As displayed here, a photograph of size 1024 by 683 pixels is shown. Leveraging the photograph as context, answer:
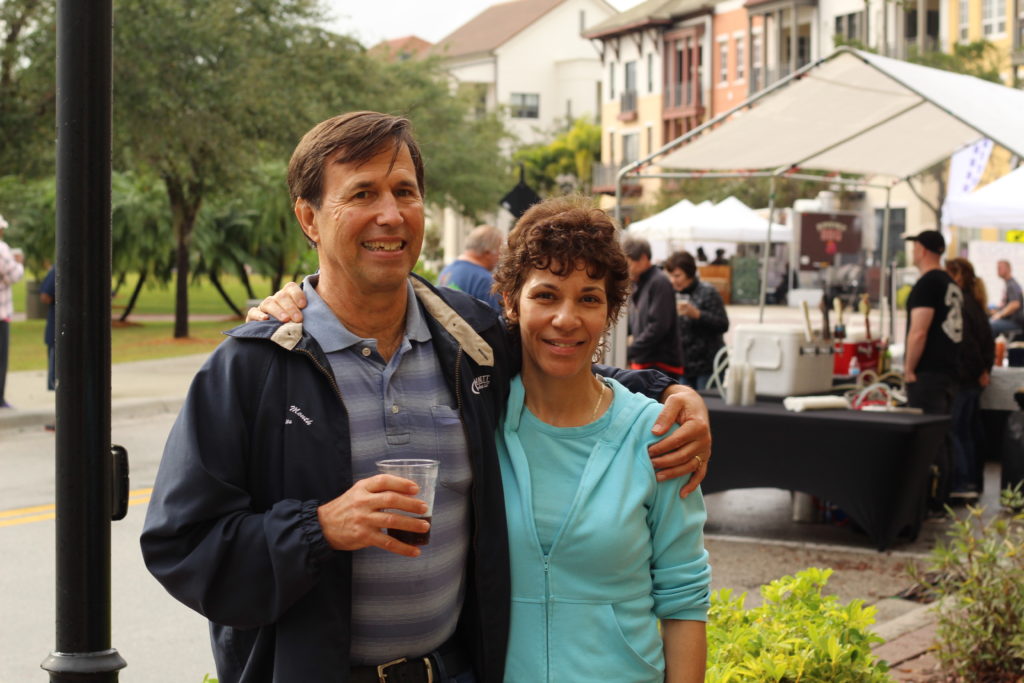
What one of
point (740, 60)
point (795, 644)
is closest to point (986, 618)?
point (795, 644)

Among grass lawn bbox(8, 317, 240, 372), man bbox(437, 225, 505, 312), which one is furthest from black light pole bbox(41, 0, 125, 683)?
grass lawn bbox(8, 317, 240, 372)

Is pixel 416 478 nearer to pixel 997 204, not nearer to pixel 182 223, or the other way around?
pixel 997 204

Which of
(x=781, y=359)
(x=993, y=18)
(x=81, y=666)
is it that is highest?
(x=993, y=18)

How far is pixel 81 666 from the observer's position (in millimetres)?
2537

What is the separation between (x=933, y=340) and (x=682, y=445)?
773cm

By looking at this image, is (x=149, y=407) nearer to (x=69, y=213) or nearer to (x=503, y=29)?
(x=69, y=213)

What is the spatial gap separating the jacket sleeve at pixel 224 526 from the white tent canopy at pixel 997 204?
29.6 ft

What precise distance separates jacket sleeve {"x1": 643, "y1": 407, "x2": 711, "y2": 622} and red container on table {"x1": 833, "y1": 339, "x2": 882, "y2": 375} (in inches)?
354

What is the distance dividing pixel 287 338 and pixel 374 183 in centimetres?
33

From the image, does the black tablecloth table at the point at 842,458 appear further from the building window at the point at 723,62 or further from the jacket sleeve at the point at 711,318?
the building window at the point at 723,62

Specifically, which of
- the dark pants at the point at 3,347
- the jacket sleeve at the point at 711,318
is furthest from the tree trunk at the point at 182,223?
the jacket sleeve at the point at 711,318

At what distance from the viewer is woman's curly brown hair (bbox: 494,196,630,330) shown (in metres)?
2.60

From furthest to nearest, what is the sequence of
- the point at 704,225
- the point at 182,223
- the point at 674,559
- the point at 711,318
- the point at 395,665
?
the point at 182,223 → the point at 704,225 → the point at 711,318 → the point at 674,559 → the point at 395,665

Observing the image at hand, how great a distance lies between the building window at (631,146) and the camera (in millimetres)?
71250
